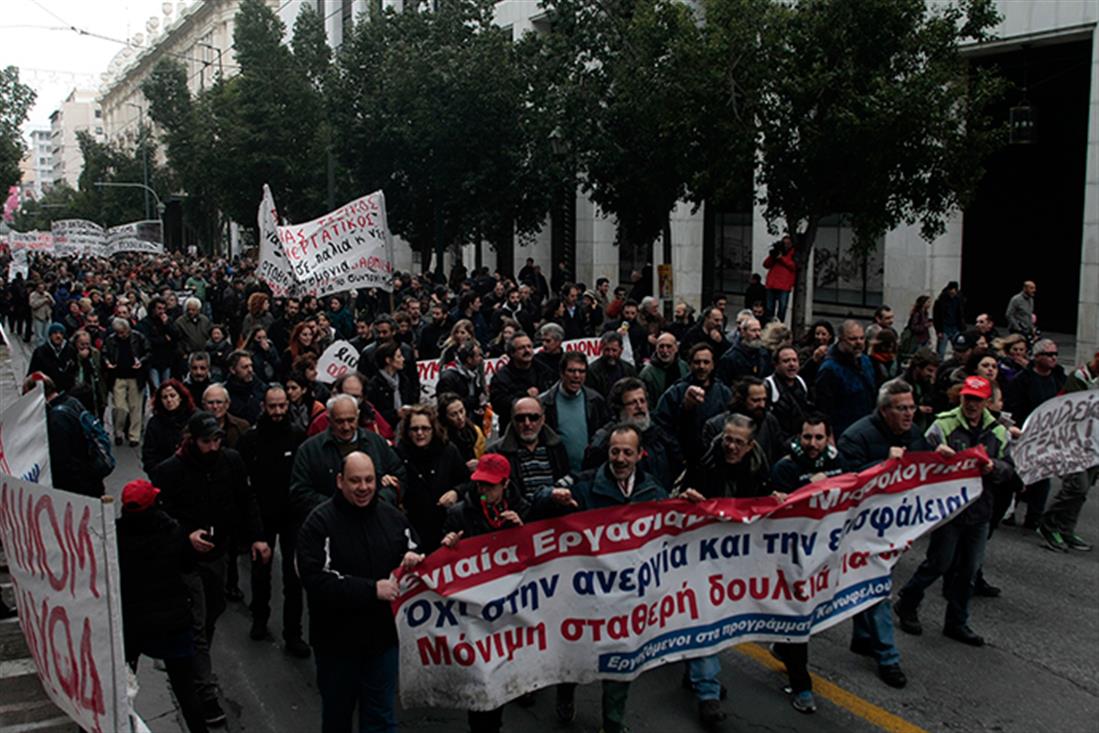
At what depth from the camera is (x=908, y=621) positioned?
23.3 feet

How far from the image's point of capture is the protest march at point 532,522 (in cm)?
499

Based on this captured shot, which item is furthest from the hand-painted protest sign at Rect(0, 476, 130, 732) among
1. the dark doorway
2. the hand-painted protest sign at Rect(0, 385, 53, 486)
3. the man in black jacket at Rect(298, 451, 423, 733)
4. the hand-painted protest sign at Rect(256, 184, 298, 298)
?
the dark doorway

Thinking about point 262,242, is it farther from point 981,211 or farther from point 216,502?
point 981,211

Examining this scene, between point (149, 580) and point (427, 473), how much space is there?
187 centimetres

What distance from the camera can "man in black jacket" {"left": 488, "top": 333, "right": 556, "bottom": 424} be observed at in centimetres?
907

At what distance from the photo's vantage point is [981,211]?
26594 millimetres

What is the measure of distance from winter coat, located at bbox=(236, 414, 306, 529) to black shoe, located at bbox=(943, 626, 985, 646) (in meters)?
4.03

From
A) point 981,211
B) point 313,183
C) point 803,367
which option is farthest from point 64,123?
point 803,367

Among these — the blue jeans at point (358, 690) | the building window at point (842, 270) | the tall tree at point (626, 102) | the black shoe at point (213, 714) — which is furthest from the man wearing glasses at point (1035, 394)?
the building window at point (842, 270)

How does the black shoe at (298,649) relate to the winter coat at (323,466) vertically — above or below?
below

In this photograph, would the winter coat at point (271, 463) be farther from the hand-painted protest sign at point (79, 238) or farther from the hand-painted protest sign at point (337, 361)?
the hand-painted protest sign at point (79, 238)

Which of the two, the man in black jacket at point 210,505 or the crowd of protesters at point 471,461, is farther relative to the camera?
the man in black jacket at point 210,505

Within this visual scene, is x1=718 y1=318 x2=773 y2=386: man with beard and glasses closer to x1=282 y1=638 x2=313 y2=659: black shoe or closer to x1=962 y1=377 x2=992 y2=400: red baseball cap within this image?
x1=962 y1=377 x2=992 y2=400: red baseball cap

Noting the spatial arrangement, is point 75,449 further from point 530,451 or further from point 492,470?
point 492,470
